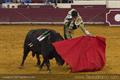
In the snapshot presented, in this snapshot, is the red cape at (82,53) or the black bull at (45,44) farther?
the red cape at (82,53)

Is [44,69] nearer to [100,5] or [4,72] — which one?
[4,72]

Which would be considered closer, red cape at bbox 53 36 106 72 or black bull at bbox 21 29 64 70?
black bull at bbox 21 29 64 70

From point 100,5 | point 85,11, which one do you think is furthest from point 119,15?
point 100,5

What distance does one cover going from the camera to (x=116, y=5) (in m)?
31.1

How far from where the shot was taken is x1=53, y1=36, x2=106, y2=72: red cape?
1133 cm

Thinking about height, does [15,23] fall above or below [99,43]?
below

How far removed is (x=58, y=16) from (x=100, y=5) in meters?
4.90

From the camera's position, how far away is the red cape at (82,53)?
37.2 feet

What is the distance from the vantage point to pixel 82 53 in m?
11.5

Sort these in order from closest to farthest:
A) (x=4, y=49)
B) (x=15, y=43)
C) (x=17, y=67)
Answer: (x=17, y=67), (x=4, y=49), (x=15, y=43)

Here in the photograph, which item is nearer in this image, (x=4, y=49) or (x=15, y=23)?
(x=4, y=49)

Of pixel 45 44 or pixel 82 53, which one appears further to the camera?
pixel 82 53

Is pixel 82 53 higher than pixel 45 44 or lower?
lower

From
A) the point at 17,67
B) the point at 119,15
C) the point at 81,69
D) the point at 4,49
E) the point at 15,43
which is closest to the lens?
the point at 81,69
